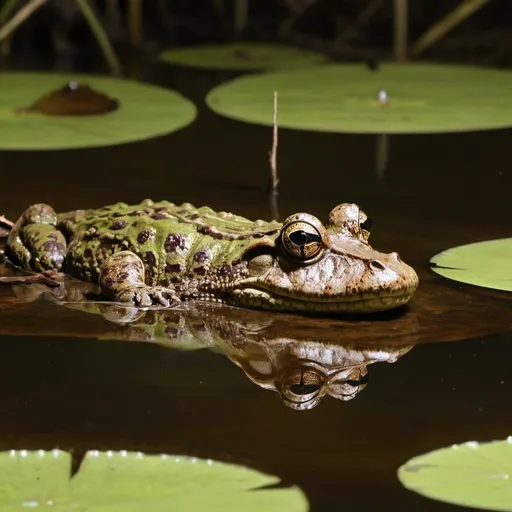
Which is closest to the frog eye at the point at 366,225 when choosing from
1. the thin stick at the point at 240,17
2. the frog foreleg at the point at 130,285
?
the frog foreleg at the point at 130,285

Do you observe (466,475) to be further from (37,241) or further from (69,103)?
(69,103)

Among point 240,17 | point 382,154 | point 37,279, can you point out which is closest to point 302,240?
point 37,279

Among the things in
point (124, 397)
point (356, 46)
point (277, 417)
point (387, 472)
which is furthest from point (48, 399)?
point (356, 46)

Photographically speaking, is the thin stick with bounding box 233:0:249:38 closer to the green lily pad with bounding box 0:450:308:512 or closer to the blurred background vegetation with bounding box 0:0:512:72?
the blurred background vegetation with bounding box 0:0:512:72

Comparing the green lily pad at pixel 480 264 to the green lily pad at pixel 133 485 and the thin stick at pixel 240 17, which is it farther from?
the thin stick at pixel 240 17

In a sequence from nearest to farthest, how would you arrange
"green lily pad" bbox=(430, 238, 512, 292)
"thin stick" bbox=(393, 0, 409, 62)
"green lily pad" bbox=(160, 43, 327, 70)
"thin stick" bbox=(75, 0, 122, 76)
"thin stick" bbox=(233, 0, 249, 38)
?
1. "green lily pad" bbox=(430, 238, 512, 292)
2. "thin stick" bbox=(75, 0, 122, 76)
3. "thin stick" bbox=(393, 0, 409, 62)
4. "green lily pad" bbox=(160, 43, 327, 70)
5. "thin stick" bbox=(233, 0, 249, 38)

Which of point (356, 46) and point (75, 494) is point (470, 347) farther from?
point (356, 46)

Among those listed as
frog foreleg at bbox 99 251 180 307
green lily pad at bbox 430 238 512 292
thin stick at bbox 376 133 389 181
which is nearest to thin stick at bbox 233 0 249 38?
thin stick at bbox 376 133 389 181
